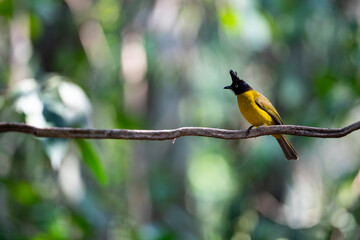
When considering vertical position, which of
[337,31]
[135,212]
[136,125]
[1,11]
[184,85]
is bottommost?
[135,212]

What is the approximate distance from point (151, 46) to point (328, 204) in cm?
288

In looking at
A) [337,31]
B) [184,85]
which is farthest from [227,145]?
[337,31]

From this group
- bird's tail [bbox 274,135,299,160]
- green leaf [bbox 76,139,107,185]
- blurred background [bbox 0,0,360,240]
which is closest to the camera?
green leaf [bbox 76,139,107,185]

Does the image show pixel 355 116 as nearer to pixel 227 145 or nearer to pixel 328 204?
pixel 328 204

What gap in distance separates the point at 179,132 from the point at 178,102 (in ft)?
17.3

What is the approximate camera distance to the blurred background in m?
5.34

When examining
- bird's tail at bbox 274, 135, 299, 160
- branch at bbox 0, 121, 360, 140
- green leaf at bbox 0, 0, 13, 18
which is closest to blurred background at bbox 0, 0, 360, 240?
green leaf at bbox 0, 0, 13, 18

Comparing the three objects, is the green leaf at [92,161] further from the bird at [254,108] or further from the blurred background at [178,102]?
the blurred background at [178,102]

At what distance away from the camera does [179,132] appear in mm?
2369

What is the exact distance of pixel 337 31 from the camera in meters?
6.43

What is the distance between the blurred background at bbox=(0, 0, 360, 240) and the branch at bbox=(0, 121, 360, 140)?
203 centimetres

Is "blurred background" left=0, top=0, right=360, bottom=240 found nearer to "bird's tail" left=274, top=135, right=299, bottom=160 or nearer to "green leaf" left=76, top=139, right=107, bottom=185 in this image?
"bird's tail" left=274, top=135, right=299, bottom=160

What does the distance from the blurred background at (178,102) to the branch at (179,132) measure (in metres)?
2.03

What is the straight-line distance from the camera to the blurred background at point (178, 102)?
534cm
